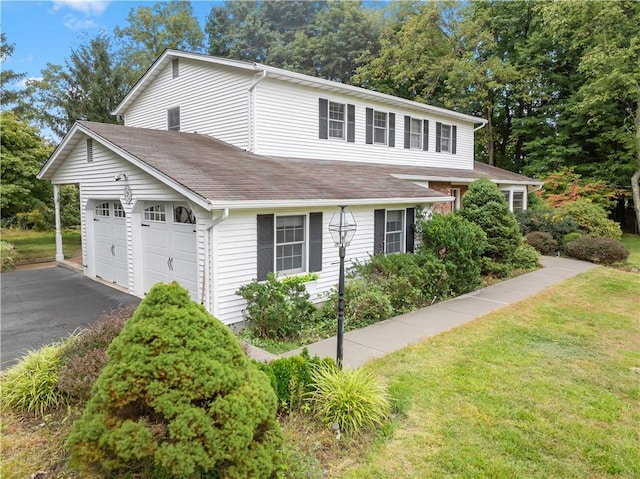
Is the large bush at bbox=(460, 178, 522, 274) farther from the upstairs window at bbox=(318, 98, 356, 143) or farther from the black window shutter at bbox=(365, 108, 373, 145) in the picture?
the upstairs window at bbox=(318, 98, 356, 143)

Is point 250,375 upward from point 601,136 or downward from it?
downward

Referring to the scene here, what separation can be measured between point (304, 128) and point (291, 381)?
9973mm

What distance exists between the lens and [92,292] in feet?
37.1

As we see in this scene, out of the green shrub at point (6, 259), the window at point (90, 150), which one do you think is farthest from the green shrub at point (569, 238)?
the green shrub at point (6, 259)

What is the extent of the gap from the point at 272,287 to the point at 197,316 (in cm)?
456

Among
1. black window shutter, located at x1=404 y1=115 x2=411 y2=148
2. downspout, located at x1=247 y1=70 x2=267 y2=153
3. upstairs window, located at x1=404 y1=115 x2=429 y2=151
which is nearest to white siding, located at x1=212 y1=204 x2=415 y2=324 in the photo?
downspout, located at x1=247 y1=70 x2=267 y2=153

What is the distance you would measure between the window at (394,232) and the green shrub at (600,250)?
834 centimetres

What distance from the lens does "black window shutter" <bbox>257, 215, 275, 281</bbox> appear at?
28.8 ft

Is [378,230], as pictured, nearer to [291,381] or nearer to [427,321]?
[427,321]

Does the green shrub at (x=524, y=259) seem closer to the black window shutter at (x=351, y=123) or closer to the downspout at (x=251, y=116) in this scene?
the black window shutter at (x=351, y=123)

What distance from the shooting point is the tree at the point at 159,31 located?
32.0m

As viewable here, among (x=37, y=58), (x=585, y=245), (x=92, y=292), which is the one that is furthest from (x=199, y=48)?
(x=585, y=245)

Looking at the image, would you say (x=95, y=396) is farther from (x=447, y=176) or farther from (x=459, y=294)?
(x=447, y=176)

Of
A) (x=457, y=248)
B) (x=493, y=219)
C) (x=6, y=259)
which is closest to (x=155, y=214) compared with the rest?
(x=457, y=248)
